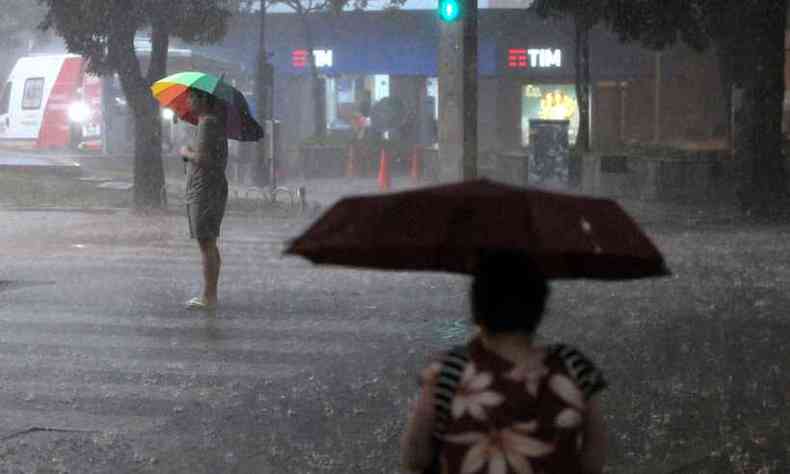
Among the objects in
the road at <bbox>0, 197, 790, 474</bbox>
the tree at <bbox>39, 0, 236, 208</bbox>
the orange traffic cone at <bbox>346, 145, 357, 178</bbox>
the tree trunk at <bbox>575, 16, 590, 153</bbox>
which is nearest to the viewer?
the road at <bbox>0, 197, 790, 474</bbox>

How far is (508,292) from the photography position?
331cm

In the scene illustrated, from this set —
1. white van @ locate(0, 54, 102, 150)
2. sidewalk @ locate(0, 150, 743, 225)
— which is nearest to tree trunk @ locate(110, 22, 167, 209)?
sidewalk @ locate(0, 150, 743, 225)

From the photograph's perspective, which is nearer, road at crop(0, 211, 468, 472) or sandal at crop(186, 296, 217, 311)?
road at crop(0, 211, 468, 472)

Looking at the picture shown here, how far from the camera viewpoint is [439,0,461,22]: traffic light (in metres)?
11.3

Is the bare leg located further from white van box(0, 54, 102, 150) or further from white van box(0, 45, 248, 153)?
white van box(0, 54, 102, 150)

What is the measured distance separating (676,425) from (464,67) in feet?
14.8

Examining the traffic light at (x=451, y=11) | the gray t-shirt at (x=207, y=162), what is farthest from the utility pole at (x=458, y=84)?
the gray t-shirt at (x=207, y=162)

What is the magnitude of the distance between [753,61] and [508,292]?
Result: 58.3 ft

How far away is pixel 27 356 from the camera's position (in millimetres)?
9797

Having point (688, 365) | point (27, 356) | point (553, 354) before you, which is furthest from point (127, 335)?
point (553, 354)

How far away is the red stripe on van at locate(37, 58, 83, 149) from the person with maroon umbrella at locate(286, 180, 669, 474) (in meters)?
36.0

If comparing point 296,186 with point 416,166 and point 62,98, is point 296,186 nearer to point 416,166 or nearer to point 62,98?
point 416,166

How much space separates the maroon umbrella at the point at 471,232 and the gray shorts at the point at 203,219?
781cm

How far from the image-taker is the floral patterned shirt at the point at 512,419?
127 inches
